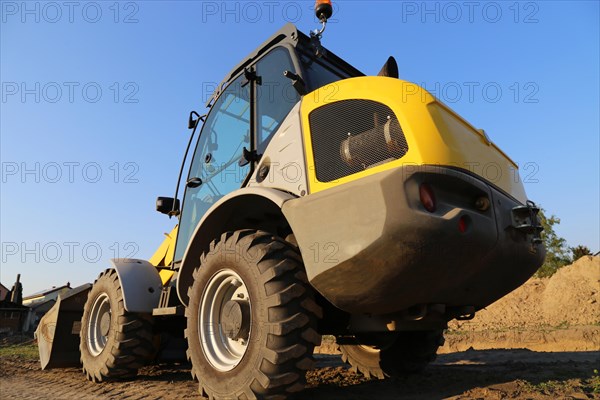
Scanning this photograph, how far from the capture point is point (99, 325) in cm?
508

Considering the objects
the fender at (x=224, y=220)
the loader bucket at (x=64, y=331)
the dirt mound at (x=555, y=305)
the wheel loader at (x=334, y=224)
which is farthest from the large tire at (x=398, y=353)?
the dirt mound at (x=555, y=305)

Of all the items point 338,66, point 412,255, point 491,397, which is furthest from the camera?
point 338,66

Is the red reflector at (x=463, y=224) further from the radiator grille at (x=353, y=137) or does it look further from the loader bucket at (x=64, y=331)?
the loader bucket at (x=64, y=331)

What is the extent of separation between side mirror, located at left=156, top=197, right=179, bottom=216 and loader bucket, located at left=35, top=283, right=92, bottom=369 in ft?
5.34

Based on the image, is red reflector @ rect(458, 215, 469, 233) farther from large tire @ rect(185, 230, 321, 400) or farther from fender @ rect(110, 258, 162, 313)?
fender @ rect(110, 258, 162, 313)

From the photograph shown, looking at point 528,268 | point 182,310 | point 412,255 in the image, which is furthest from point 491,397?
point 182,310

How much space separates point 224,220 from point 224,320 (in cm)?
85

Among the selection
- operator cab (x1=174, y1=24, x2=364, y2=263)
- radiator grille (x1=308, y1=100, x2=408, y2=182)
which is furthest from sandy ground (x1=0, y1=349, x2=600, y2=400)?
radiator grille (x1=308, y1=100, x2=408, y2=182)

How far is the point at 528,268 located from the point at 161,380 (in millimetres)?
3665

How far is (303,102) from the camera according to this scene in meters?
3.15

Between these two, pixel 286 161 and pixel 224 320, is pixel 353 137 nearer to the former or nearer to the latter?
pixel 286 161

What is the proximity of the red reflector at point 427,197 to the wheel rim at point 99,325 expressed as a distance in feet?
12.7

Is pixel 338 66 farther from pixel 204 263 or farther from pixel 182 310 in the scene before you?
pixel 182 310

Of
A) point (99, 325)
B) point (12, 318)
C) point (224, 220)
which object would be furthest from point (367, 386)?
point (12, 318)
